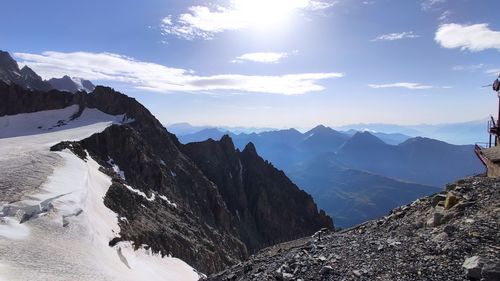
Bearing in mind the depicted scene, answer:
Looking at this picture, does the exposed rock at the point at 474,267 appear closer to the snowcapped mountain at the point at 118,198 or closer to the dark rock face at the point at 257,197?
the snowcapped mountain at the point at 118,198

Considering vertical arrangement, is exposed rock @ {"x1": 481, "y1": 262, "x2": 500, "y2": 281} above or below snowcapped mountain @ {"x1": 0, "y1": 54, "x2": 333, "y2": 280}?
above

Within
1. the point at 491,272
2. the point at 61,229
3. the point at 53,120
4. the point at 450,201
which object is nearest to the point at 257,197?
the point at 53,120

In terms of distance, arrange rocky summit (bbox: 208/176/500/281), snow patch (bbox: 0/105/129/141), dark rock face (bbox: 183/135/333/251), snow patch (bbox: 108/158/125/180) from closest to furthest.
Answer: rocky summit (bbox: 208/176/500/281) → snow patch (bbox: 108/158/125/180) → snow patch (bbox: 0/105/129/141) → dark rock face (bbox: 183/135/333/251)

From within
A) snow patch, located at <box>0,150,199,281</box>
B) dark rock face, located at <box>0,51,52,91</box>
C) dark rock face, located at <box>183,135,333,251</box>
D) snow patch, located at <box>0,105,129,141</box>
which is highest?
dark rock face, located at <box>0,51,52,91</box>

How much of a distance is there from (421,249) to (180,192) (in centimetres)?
6836

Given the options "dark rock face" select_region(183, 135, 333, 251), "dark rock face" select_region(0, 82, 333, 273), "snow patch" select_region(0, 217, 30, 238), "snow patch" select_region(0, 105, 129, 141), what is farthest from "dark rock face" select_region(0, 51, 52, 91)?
"snow patch" select_region(0, 217, 30, 238)

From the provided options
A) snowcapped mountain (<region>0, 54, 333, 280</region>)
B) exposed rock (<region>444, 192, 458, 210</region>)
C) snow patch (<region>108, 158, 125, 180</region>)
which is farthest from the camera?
snow patch (<region>108, 158, 125, 180</region>)

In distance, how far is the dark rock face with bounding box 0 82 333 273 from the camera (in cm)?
4544

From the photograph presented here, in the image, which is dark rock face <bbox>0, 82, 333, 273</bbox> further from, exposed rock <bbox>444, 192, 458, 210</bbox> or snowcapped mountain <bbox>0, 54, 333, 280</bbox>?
exposed rock <bbox>444, 192, 458, 210</bbox>

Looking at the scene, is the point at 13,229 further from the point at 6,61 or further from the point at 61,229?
the point at 6,61

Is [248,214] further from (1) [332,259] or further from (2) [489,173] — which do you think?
(1) [332,259]

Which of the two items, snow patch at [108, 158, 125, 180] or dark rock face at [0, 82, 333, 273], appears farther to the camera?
snow patch at [108, 158, 125, 180]

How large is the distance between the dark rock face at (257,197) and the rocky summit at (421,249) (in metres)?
85.3

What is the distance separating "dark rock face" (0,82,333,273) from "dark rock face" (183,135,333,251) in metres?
0.28
